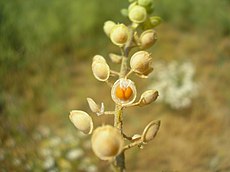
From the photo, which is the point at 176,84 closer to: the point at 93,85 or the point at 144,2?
the point at 93,85

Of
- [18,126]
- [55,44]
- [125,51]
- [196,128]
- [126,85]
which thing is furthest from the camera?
[55,44]

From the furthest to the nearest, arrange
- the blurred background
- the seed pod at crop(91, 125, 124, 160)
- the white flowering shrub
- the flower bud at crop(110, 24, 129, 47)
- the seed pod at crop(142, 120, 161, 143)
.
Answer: the white flowering shrub
the blurred background
the flower bud at crop(110, 24, 129, 47)
the seed pod at crop(142, 120, 161, 143)
the seed pod at crop(91, 125, 124, 160)

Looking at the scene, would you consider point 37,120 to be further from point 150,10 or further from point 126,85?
point 126,85

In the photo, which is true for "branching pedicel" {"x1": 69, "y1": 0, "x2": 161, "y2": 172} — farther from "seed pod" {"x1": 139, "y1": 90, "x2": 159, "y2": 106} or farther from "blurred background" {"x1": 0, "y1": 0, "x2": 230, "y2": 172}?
"blurred background" {"x1": 0, "y1": 0, "x2": 230, "y2": 172}

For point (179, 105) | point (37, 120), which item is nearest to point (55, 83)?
point (37, 120)

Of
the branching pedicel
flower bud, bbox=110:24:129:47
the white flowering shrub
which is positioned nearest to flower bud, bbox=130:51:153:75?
the branching pedicel

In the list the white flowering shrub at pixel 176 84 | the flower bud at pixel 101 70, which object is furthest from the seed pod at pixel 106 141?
the white flowering shrub at pixel 176 84

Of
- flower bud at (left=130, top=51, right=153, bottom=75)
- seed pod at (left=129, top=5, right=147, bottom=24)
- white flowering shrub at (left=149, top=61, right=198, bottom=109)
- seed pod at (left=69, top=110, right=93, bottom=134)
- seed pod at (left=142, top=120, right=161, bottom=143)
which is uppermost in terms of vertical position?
white flowering shrub at (left=149, top=61, right=198, bottom=109)
